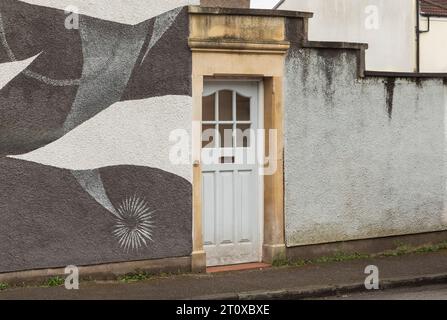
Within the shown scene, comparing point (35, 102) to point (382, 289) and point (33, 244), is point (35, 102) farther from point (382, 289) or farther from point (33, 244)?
point (382, 289)

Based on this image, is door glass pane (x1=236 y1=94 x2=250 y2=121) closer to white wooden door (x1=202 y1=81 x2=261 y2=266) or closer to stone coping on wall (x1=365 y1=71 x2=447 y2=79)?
white wooden door (x1=202 y1=81 x2=261 y2=266)

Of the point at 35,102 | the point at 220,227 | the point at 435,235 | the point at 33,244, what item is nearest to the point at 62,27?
the point at 35,102

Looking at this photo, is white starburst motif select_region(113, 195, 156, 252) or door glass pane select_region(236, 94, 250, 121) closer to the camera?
white starburst motif select_region(113, 195, 156, 252)

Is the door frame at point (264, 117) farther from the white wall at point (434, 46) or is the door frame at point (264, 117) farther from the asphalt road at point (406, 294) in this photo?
the white wall at point (434, 46)

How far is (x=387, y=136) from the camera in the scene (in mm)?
11875

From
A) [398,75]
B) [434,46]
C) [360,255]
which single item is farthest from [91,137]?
[434,46]

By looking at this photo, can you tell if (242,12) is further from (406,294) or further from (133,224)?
(406,294)

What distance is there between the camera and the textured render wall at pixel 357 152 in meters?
11.1

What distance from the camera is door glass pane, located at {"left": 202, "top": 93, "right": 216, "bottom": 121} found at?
10.6 meters

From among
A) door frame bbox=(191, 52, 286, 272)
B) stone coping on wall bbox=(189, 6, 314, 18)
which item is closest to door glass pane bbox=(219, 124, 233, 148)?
door frame bbox=(191, 52, 286, 272)

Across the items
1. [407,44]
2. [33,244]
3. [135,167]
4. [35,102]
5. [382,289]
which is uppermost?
Answer: [407,44]

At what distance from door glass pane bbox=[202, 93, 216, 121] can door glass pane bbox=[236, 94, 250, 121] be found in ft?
1.19

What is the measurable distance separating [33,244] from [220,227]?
2.62 metres

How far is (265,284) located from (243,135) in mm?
2250
